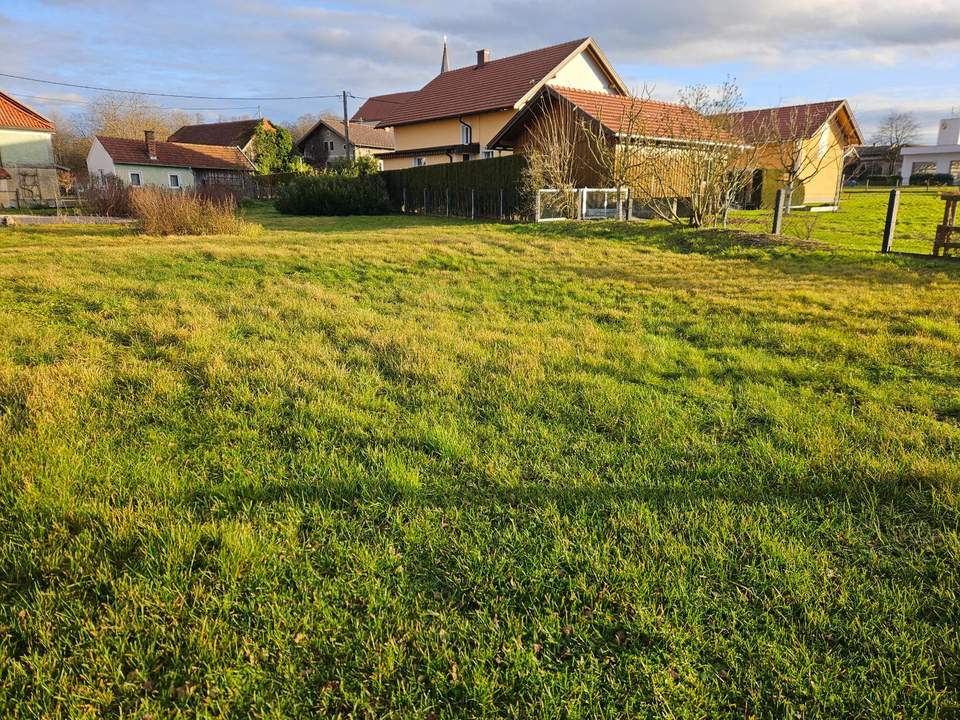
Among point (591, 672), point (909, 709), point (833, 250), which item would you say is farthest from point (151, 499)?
point (833, 250)

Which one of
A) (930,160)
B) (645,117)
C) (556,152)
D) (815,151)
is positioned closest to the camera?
(556,152)

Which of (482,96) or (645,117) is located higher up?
(482,96)

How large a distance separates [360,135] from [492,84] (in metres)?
29.3

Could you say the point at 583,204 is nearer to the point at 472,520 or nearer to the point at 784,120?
the point at 472,520

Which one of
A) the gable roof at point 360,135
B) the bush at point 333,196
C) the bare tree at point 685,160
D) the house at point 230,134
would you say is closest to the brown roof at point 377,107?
the gable roof at point 360,135

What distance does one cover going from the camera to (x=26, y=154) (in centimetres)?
3916

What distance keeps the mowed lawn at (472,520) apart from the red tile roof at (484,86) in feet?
84.6

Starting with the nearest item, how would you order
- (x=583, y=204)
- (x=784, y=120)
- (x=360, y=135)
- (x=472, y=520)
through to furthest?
(x=472, y=520)
(x=583, y=204)
(x=784, y=120)
(x=360, y=135)

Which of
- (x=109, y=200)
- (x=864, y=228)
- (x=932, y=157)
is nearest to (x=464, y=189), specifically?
(x=109, y=200)

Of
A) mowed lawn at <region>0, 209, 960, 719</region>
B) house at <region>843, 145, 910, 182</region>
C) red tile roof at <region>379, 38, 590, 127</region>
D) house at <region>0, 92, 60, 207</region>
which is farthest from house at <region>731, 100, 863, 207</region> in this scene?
house at <region>0, 92, 60, 207</region>

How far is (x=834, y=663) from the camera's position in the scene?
2131 mm

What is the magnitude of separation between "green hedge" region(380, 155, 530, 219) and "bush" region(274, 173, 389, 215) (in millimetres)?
1107

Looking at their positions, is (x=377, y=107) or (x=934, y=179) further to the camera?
(x=377, y=107)

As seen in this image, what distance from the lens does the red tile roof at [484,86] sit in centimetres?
2892
